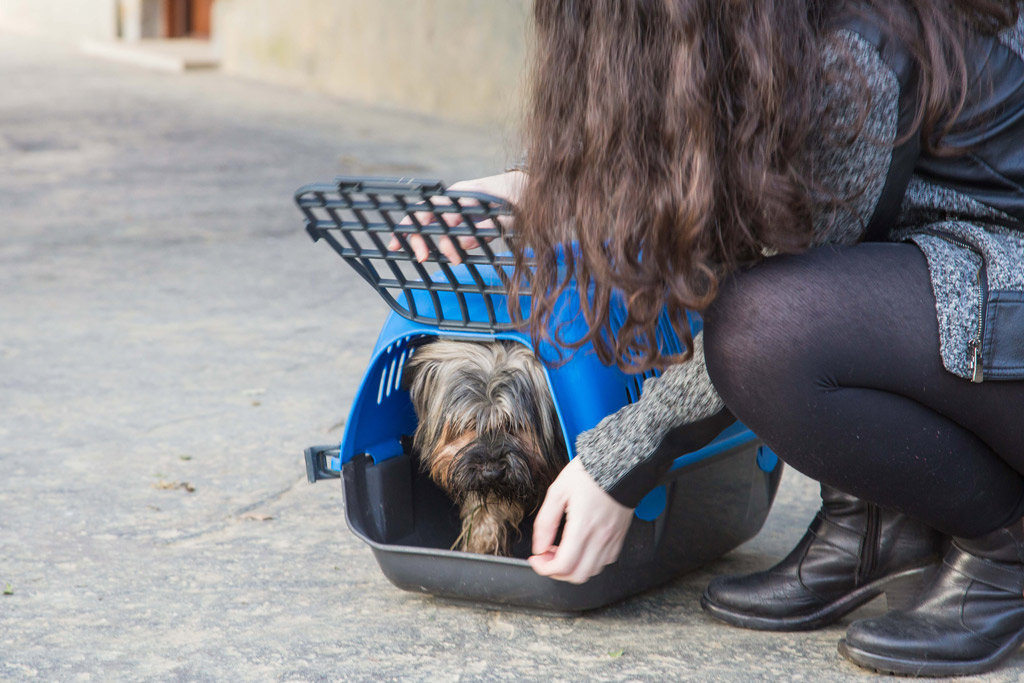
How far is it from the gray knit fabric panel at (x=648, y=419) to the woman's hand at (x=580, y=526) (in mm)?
22

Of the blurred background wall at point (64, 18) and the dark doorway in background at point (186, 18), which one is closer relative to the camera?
the dark doorway in background at point (186, 18)

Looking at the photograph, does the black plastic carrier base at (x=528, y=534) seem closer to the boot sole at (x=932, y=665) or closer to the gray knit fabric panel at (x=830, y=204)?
the gray knit fabric panel at (x=830, y=204)

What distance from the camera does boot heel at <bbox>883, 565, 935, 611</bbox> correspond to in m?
1.89

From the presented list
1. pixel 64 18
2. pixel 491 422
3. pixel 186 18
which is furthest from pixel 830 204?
pixel 64 18

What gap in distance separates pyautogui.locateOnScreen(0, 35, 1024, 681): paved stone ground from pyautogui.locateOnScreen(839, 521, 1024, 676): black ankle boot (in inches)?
2.0

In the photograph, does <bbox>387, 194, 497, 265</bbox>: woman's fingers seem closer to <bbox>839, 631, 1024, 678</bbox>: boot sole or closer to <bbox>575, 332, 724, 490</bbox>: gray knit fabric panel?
<bbox>575, 332, 724, 490</bbox>: gray knit fabric panel

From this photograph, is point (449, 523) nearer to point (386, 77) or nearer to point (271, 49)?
point (386, 77)

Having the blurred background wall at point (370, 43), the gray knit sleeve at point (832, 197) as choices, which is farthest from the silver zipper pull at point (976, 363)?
the blurred background wall at point (370, 43)

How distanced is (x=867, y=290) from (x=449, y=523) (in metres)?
0.94

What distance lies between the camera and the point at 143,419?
2975 millimetres

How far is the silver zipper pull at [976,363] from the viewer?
157 centimetres

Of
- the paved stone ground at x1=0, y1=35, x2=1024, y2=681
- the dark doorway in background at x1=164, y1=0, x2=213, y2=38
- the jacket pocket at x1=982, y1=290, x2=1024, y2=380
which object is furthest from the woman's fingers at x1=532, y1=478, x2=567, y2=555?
the dark doorway in background at x1=164, y1=0, x2=213, y2=38

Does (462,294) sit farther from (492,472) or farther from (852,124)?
(852,124)

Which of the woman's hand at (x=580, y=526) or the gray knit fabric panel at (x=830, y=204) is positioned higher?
the gray knit fabric panel at (x=830, y=204)
